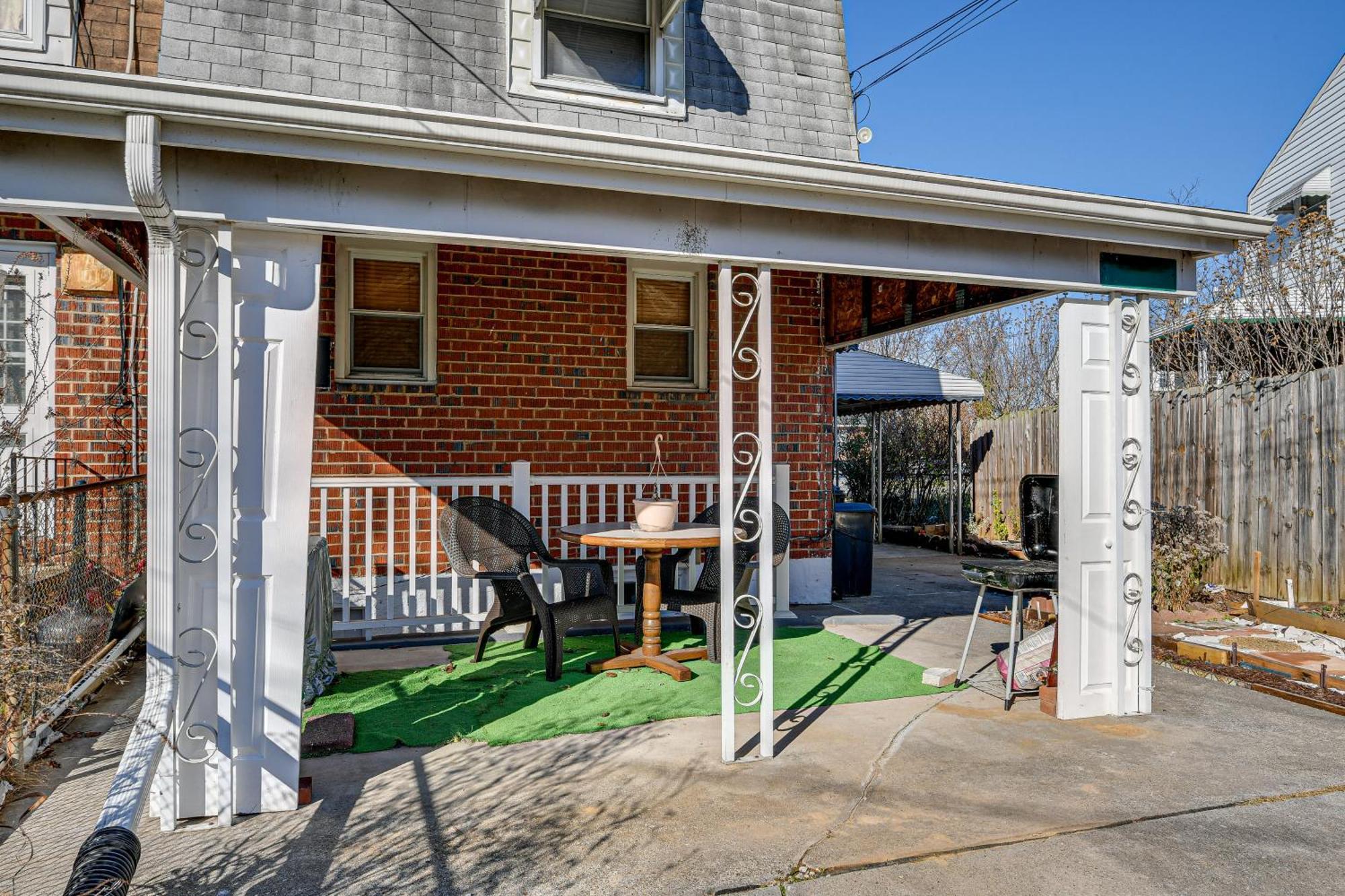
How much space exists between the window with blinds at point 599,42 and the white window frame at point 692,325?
1842 mm

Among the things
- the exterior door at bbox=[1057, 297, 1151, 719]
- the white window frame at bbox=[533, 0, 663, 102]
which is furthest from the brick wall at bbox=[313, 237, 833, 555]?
the exterior door at bbox=[1057, 297, 1151, 719]

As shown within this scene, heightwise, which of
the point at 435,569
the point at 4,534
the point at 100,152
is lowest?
the point at 435,569

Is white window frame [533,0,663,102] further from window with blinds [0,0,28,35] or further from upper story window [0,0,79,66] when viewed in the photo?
window with blinds [0,0,28,35]

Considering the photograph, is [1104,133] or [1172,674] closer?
[1172,674]

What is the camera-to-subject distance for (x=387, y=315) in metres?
7.49

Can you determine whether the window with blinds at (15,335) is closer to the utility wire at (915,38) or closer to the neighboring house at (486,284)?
the neighboring house at (486,284)

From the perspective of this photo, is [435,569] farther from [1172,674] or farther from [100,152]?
[1172,674]

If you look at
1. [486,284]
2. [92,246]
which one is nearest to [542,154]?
[92,246]

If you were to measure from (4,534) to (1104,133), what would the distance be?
21705 millimetres

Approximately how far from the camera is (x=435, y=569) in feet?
21.9

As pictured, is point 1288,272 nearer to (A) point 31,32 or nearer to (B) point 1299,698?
(B) point 1299,698

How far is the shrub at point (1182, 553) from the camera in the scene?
771cm

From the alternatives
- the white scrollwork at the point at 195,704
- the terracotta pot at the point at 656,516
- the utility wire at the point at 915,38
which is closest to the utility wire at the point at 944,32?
the utility wire at the point at 915,38

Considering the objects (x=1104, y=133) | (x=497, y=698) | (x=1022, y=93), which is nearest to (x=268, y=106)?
(x=497, y=698)
